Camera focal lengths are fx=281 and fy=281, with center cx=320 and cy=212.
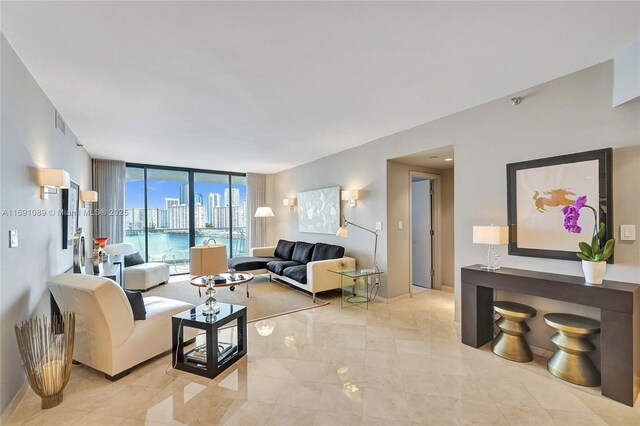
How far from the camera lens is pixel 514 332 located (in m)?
2.70

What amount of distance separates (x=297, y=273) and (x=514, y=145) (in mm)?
3528

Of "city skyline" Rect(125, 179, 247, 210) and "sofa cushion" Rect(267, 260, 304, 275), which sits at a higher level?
"city skyline" Rect(125, 179, 247, 210)

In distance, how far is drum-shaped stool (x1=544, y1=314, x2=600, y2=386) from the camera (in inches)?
88.5

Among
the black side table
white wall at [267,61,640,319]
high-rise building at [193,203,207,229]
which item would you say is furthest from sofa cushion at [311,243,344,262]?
high-rise building at [193,203,207,229]

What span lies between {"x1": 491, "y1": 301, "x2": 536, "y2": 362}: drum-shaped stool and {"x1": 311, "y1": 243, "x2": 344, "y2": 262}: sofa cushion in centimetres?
265

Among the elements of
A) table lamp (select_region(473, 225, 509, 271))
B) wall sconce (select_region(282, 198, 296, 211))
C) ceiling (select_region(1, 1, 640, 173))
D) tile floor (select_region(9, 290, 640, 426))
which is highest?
ceiling (select_region(1, 1, 640, 173))

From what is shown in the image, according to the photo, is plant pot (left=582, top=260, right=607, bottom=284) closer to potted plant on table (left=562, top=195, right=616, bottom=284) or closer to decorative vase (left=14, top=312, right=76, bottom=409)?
potted plant on table (left=562, top=195, right=616, bottom=284)

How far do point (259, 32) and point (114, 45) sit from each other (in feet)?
3.57

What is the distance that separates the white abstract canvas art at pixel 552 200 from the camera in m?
2.42

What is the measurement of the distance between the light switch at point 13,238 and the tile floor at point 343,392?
1.17 meters

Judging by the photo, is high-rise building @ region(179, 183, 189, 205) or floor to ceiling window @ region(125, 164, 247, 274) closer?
floor to ceiling window @ region(125, 164, 247, 274)

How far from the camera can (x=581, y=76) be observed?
8.14 feet

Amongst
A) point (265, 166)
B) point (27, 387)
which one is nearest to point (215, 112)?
point (27, 387)

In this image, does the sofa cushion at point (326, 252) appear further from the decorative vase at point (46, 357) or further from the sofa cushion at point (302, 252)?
the decorative vase at point (46, 357)
